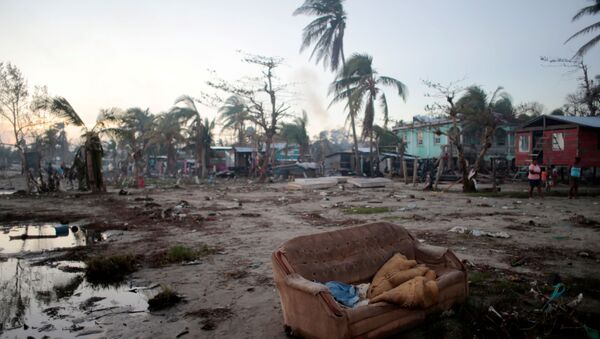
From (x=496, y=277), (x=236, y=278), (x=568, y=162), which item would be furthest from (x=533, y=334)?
(x=568, y=162)

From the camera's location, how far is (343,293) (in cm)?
344

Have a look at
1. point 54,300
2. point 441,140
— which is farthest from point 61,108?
point 441,140

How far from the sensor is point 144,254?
6.44 meters

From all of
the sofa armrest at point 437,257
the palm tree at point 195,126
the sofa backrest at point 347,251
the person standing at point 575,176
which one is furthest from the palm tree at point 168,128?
the sofa armrest at point 437,257

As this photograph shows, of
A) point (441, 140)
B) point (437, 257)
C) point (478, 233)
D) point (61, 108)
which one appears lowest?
point (478, 233)

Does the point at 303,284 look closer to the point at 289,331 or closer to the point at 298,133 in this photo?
the point at 289,331

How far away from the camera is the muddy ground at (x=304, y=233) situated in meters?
3.56

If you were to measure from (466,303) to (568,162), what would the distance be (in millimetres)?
19839

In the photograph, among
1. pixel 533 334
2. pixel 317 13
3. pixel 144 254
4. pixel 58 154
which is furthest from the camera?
pixel 58 154

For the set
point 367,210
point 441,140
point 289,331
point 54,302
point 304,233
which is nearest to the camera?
point 289,331

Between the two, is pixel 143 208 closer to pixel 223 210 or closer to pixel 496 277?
pixel 223 210

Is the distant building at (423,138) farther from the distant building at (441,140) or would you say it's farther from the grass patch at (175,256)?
the grass patch at (175,256)

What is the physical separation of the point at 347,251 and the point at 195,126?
28491mm

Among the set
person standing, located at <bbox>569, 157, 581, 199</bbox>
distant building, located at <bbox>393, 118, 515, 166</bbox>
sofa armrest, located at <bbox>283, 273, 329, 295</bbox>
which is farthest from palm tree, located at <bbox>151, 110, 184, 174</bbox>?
sofa armrest, located at <bbox>283, 273, 329, 295</bbox>
